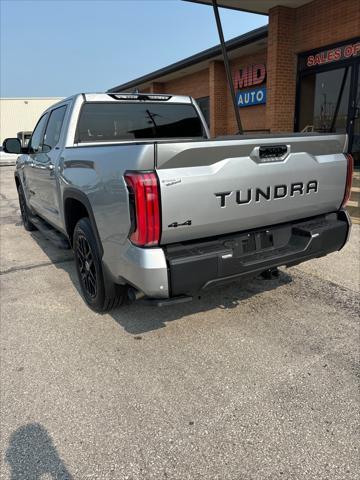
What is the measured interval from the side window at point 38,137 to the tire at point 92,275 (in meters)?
2.31

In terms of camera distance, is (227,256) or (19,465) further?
(227,256)

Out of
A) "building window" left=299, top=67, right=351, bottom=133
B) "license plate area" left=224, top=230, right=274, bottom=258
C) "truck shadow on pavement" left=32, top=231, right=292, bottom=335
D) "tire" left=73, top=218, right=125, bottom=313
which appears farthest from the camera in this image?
"building window" left=299, top=67, right=351, bottom=133

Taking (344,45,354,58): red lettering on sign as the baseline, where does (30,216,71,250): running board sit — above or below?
below

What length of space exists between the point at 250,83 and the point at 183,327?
11191 mm

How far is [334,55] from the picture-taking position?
921 centimetres

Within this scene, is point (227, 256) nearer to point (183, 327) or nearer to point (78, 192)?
point (183, 327)

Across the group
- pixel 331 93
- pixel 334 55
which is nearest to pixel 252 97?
pixel 331 93

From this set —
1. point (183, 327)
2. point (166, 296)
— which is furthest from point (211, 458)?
point (183, 327)

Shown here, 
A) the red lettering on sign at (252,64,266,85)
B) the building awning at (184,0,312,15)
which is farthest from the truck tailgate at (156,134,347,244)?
the red lettering on sign at (252,64,266,85)

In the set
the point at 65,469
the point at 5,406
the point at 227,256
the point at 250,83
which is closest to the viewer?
the point at 65,469

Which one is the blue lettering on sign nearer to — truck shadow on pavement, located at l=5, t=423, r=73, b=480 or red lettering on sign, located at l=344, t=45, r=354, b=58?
red lettering on sign, located at l=344, t=45, r=354, b=58

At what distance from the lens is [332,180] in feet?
10.5

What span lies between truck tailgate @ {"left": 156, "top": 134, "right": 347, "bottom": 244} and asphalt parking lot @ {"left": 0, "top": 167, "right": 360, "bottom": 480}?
988mm

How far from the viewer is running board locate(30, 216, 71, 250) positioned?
440 centimetres
